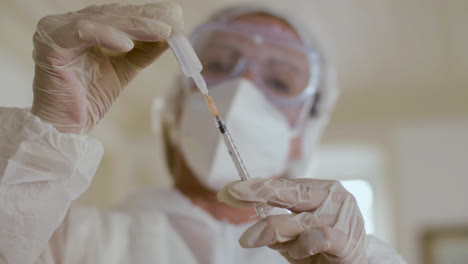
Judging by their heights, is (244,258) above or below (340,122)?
above

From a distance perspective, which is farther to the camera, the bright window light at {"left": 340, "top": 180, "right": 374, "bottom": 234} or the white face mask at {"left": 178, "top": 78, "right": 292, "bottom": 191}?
the bright window light at {"left": 340, "top": 180, "right": 374, "bottom": 234}

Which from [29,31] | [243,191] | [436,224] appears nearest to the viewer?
[243,191]

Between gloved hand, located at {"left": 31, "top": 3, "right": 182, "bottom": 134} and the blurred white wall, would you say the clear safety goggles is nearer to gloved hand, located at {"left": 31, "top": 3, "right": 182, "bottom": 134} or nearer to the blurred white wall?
gloved hand, located at {"left": 31, "top": 3, "right": 182, "bottom": 134}

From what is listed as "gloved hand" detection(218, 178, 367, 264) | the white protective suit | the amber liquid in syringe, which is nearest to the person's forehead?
the white protective suit

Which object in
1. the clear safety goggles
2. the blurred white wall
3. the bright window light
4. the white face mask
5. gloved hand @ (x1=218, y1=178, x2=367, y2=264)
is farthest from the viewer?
the bright window light

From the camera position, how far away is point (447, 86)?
12.0ft

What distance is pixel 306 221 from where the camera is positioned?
808mm

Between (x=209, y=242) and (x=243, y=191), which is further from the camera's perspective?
(x=209, y=242)

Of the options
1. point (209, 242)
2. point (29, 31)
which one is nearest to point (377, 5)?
point (29, 31)

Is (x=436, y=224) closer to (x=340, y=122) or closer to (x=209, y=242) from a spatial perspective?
(x=340, y=122)

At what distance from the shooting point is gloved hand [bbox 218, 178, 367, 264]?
30.4 inches

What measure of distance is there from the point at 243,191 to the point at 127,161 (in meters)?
3.15

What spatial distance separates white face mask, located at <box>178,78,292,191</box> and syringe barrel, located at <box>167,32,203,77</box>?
0.54 meters

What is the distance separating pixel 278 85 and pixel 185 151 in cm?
34
